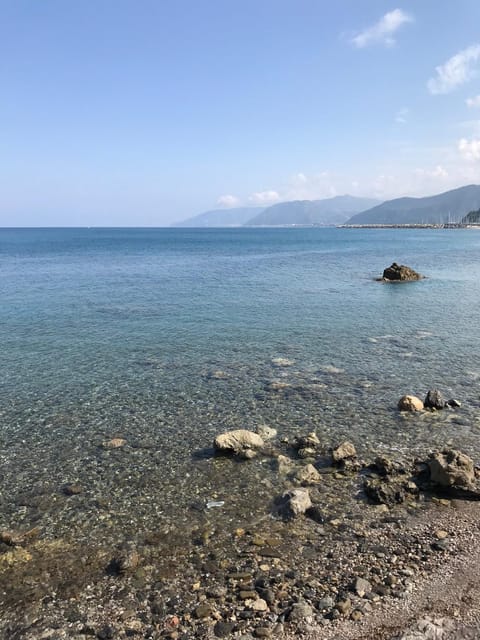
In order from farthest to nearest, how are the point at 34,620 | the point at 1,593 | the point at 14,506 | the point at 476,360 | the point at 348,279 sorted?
the point at 348,279 → the point at 476,360 → the point at 14,506 → the point at 1,593 → the point at 34,620

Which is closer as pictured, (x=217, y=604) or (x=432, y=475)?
(x=217, y=604)

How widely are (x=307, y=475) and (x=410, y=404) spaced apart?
6.41 meters

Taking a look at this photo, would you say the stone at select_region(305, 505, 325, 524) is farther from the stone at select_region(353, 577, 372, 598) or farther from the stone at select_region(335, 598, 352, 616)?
the stone at select_region(335, 598, 352, 616)

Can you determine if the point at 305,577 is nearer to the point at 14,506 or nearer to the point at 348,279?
the point at 14,506

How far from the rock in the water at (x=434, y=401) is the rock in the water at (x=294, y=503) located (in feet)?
26.4

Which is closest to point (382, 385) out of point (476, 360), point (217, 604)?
point (476, 360)

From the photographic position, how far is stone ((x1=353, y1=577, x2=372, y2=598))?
823cm

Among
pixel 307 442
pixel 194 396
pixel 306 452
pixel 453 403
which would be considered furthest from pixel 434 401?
pixel 194 396

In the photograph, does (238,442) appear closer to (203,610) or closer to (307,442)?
(307,442)

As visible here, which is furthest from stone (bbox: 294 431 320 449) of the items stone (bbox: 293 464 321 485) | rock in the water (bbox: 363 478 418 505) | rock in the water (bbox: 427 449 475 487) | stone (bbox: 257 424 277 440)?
rock in the water (bbox: 427 449 475 487)

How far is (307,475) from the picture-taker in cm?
1264

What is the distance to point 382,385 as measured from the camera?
64.6ft

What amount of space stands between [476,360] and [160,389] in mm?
16253

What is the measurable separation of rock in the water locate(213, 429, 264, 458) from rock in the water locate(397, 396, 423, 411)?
6107 millimetres
